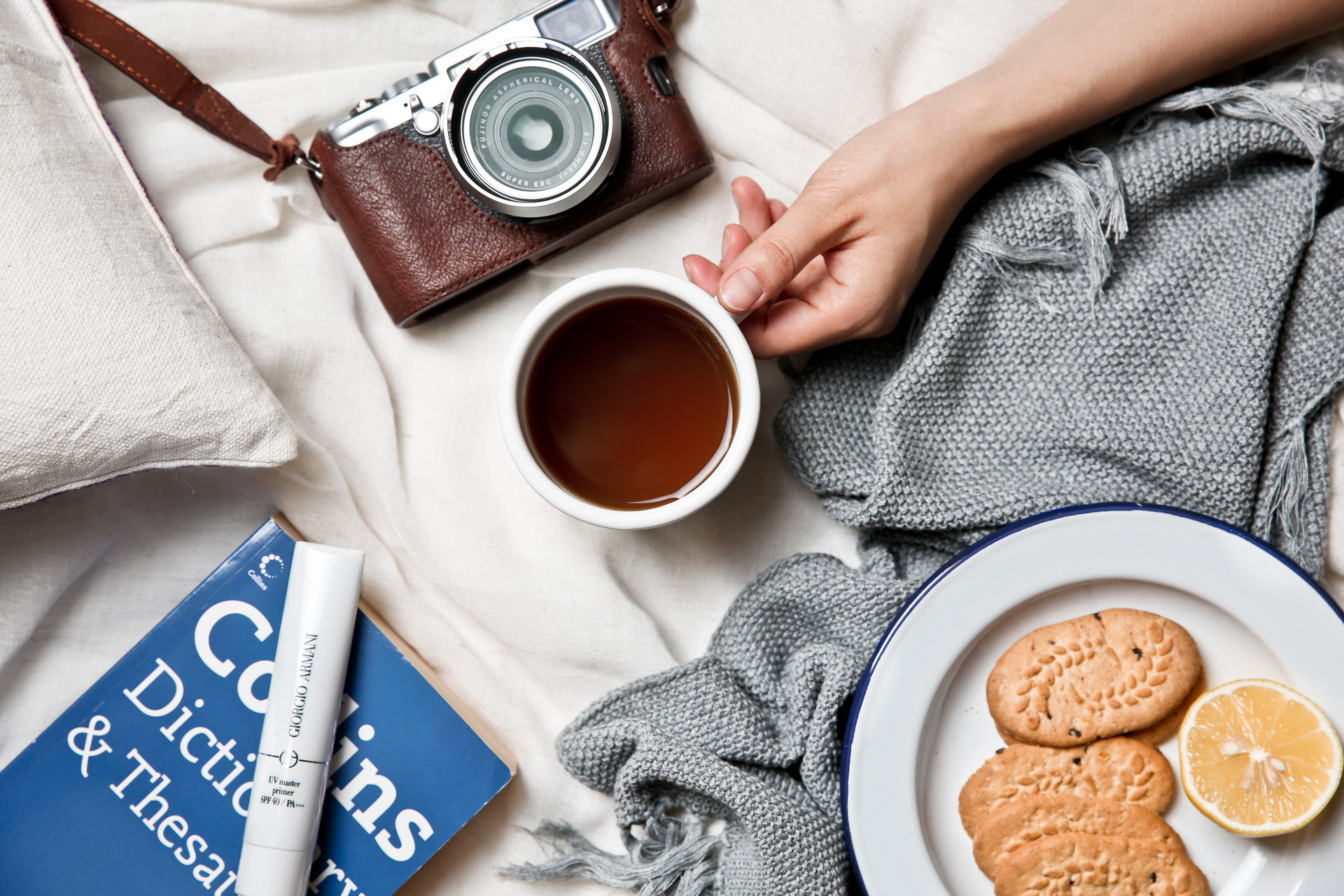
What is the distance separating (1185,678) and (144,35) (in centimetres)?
97

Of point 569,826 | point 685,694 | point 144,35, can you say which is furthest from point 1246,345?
point 144,35

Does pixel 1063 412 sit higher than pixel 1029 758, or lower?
higher

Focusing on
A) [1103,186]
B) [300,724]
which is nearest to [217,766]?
[300,724]

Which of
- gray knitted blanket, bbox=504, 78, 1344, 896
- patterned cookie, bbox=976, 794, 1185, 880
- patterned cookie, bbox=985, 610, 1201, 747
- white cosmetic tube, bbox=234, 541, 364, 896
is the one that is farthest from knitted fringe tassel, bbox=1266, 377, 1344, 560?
white cosmetic tube, bbox=234, 541, 364, 896

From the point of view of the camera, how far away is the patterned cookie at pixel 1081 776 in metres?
0.63

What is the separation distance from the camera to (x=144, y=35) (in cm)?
71

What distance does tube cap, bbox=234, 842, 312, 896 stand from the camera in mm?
647

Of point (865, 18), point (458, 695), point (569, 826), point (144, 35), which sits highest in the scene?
point (144, 35)

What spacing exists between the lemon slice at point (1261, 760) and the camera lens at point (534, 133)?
61cm

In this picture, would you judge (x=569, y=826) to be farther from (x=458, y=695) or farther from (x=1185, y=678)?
(x=1185, y=678)

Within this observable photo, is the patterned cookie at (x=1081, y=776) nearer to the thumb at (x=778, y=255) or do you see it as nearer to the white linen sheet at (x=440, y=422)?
the white linen sheet at (x=440, y=422)

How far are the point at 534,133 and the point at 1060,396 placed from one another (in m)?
0.47

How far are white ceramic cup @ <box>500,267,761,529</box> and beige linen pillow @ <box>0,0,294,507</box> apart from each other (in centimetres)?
19

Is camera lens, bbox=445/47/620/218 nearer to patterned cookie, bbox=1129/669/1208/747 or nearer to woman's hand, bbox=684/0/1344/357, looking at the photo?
woman's hand, bbox=684/0/1344/357
